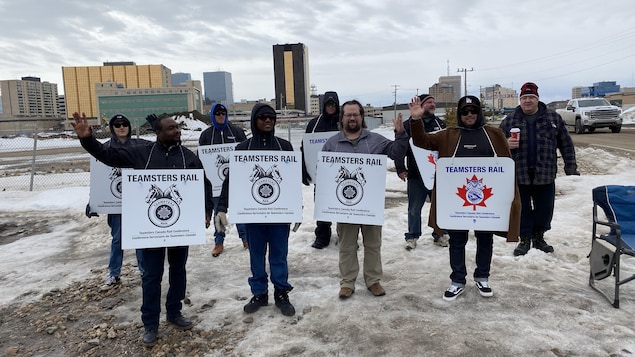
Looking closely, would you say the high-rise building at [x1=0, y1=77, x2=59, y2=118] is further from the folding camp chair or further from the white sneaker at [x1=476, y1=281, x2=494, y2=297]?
the folding camp chair

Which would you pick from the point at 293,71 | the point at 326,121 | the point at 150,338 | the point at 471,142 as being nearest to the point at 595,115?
the point at 326,121

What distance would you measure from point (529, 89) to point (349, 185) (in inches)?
108

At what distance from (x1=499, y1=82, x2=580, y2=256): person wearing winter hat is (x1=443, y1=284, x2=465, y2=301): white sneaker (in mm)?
1657

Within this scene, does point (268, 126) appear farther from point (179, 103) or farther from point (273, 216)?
point (179, 103)

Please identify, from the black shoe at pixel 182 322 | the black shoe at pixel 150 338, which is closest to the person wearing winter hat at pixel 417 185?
the black shoe at pixel 182 322

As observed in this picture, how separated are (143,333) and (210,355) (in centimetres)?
85

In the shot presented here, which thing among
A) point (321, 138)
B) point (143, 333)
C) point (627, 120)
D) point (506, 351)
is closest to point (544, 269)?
point (506, 351)

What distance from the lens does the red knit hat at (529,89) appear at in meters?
5.44

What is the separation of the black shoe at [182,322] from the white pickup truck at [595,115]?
25248 millimetres

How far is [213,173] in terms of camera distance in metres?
6.31

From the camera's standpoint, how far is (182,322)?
4.09m

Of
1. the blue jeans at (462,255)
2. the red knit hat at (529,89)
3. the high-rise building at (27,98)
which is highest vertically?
the high-rise building at (27,98)

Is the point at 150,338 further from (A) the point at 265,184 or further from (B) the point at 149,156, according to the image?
(A) the point at 265,184

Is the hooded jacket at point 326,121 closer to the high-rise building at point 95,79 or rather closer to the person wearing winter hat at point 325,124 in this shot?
the person wearing winter hat at point 325,124
